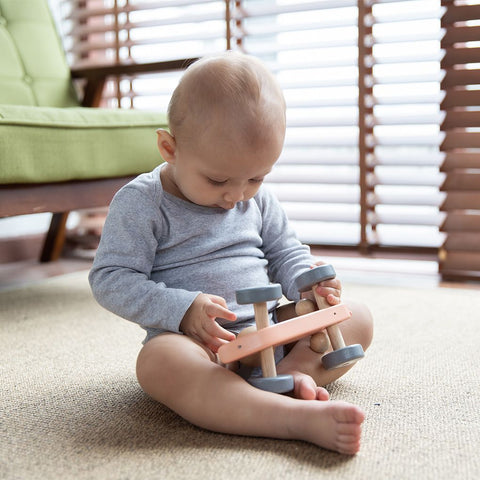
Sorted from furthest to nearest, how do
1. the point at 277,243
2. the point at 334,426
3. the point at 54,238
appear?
the point at 54,238 → the point at 277,243 → the point at 334,426

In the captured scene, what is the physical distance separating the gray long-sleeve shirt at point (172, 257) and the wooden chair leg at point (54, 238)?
1.33m

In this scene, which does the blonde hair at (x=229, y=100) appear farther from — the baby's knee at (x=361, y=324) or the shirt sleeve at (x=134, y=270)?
the baby's knee at (x=361, y=324)

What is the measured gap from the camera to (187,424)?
848 mm

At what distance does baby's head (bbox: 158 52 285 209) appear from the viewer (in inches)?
32.4

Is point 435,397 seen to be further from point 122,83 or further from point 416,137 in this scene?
point 122,83

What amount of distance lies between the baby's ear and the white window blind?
1.31m

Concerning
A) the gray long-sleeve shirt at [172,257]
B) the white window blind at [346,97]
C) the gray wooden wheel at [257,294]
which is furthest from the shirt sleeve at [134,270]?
the white window blind at [346,97]

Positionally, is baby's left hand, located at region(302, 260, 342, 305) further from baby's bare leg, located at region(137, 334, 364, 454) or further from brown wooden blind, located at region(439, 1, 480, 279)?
brown wooden blind, located at region(439, 1, 480, 279)

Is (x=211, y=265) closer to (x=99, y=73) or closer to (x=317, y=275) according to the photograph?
(x=317, y=275)

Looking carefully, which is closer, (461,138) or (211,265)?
(211,265)

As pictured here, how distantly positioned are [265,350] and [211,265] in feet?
0.66

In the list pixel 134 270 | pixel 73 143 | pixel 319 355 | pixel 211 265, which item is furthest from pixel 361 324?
pixel 73 143

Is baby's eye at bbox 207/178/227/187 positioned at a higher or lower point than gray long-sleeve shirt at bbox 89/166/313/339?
higher

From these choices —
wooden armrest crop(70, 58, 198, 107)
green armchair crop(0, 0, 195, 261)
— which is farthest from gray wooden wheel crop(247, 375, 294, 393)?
wooden armrest crop(70, 58, 198, 107)
